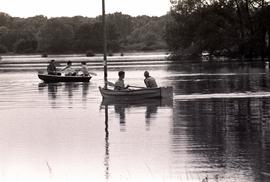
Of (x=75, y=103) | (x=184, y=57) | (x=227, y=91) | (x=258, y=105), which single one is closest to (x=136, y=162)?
(x=258, y=105)

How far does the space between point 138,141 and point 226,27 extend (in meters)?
85.2

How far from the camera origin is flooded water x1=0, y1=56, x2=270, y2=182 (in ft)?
45.0

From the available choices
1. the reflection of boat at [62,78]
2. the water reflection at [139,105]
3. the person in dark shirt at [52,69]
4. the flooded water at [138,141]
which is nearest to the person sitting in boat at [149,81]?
the water reflection at [139,105]

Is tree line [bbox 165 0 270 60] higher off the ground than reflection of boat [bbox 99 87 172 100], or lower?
higher

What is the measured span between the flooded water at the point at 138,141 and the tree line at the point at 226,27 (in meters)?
68.1

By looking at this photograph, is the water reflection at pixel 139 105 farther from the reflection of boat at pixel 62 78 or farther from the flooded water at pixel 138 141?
the reflection of boat at pixel 62 78

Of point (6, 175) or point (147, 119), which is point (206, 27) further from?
point (6, 175)

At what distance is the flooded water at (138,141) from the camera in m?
13.7

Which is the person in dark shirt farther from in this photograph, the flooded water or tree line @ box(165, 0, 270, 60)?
tree line @ box(165, 0, 270, 60)

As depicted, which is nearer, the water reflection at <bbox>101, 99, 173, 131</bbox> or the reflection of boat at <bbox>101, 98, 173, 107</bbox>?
the water reflection at <bbox>101, 99, 173, 131</bbox>

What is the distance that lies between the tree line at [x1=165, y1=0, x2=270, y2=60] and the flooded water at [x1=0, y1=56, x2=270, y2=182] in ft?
223

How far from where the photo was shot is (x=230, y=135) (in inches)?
Answer: 750

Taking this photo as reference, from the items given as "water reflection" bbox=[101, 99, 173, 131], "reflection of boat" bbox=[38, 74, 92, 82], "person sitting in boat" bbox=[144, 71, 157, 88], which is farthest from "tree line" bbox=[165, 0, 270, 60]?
"water reflection" bbox=[101, 99, 173, 131]

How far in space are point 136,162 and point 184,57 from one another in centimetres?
9803
